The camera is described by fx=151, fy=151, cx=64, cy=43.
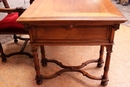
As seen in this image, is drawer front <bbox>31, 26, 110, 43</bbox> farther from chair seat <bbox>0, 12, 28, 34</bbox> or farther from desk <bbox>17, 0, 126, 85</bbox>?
chair seat <bbox>0, 12, 28, 34</bbox>

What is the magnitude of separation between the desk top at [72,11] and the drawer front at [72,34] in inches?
3.6

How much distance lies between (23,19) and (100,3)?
2.04ft

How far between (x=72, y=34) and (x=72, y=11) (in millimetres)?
163

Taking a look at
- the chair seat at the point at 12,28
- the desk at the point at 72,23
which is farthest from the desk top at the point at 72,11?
the chair seat at the point at 12,28

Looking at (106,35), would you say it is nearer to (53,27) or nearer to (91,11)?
(91,11)

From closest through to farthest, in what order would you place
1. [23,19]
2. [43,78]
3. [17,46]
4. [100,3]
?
1. [23,19]
2. [100,3]
3. [43,78]
4. [17,46]

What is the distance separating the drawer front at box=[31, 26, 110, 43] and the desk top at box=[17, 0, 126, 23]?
90mm

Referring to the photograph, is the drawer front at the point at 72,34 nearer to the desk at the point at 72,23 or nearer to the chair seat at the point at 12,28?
the desk at the point at 72,23

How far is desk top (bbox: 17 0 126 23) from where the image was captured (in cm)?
97

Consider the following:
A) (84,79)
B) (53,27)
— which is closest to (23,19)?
(53,27)

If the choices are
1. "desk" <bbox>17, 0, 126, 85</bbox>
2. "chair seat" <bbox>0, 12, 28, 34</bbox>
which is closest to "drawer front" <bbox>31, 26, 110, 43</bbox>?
"desk" <bbox>17, 0, 126, 85</bbox>

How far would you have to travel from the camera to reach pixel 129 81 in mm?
1447

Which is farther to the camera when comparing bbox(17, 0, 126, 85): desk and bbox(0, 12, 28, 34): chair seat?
bbox(0, 12, 28, 34): chair seat

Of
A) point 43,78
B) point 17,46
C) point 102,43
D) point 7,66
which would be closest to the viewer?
point 102,43
